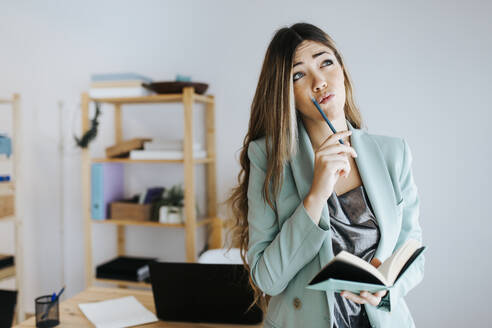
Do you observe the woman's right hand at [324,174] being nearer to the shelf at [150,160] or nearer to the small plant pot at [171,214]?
the shelf at [150,160]

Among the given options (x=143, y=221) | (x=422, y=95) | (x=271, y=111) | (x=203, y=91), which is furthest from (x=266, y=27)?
(x=271, y=111)

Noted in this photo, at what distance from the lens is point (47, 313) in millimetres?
1331

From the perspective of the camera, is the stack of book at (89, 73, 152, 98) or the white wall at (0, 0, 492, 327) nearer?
the white wall at (0, 0, 492, 327)

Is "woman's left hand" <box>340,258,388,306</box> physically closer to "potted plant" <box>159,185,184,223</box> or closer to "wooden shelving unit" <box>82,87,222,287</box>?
"wooden shelving unit" <box>82,87,222,287</box>

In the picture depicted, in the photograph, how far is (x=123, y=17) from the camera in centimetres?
281

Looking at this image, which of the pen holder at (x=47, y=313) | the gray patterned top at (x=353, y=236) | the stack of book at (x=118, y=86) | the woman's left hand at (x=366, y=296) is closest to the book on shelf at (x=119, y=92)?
the stack of book at (x=118, y=86)

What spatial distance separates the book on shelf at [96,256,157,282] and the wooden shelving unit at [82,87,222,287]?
3 centimetres

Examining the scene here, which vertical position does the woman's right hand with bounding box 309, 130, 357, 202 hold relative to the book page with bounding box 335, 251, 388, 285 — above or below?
above

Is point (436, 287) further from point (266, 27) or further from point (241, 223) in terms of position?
point (266, 27)

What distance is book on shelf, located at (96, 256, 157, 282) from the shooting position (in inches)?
102

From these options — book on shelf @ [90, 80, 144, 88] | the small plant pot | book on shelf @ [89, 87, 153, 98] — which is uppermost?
book on shelf @ [90, 80, 144, 88]

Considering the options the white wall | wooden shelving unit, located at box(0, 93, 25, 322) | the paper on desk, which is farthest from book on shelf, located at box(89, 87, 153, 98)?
the paper on desk

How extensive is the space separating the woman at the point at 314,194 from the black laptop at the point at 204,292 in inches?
8.2

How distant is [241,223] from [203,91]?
141cm
